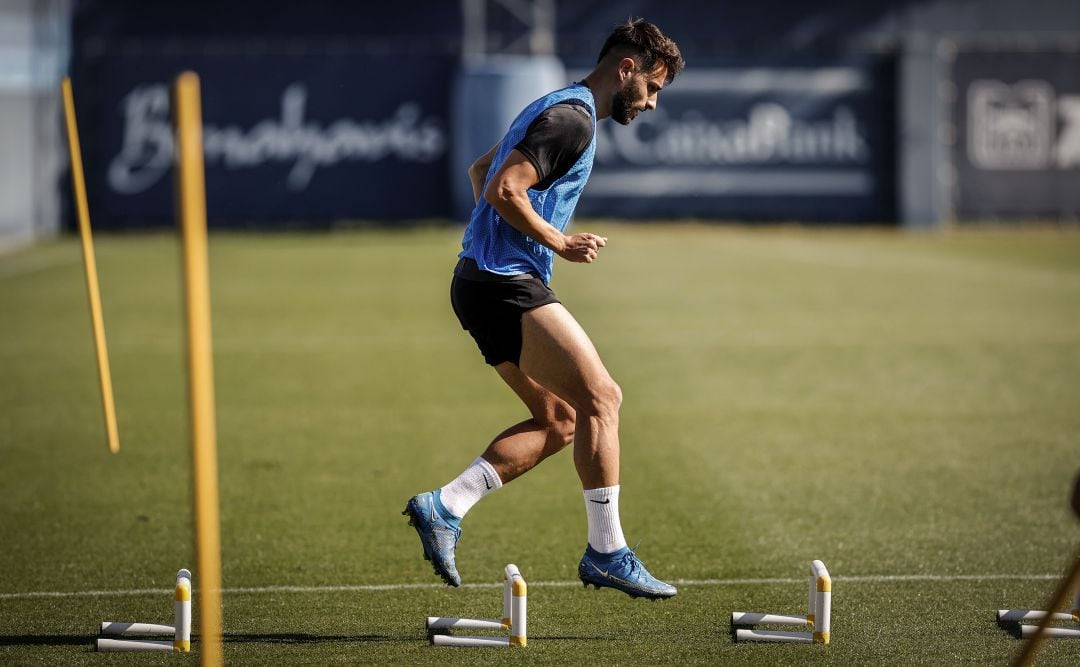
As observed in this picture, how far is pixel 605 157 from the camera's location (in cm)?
2775

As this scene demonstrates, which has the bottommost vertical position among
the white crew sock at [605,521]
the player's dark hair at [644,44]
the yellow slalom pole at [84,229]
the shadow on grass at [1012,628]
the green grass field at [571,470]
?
the green grass field at [571,470]

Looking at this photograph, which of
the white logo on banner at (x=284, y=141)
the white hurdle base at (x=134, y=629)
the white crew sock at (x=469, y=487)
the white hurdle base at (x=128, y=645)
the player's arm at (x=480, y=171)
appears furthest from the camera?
the white logo on banner at (x=284, y=141)

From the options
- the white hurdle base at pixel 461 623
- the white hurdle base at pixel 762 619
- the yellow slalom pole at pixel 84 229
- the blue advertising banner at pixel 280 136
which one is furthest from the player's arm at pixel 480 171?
the blue advertising banner at pixel 280 136

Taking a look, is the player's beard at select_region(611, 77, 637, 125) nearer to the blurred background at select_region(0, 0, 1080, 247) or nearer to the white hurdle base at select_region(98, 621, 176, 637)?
the white hurdle base at select_region(98, 621, 176, 637)

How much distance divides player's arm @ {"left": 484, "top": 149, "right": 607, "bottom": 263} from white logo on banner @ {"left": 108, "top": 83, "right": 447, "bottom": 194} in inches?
885

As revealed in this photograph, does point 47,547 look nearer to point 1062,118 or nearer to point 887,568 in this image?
point 887,568

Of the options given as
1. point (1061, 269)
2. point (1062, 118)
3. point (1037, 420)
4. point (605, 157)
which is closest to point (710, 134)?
point (605, 157)

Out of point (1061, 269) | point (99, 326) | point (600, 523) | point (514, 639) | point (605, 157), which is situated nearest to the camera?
point (514, 639)

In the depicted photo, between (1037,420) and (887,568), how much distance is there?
4317 mm

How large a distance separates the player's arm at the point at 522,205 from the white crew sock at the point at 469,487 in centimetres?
101

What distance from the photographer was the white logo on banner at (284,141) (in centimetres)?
2728

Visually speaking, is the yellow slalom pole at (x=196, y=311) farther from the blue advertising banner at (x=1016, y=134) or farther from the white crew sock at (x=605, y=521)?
the blue advertising banner at (x=1016, y=134)

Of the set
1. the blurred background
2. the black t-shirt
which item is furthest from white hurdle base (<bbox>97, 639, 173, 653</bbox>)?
the blurred background

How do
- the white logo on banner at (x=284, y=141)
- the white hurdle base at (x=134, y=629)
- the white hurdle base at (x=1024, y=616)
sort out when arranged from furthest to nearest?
1. the white logo on banner at (x=284, y=141)
2. the white hurdle base at (x=1024, y=616)
3. the white hurdle base at (x=134, y=629)
